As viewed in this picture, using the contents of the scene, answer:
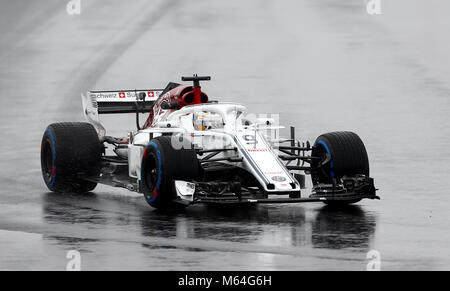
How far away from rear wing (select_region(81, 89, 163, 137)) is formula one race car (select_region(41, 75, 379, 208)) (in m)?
0.37

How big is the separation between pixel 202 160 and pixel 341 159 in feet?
6.41

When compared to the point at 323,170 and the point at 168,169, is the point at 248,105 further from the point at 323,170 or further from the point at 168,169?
the point at 168,169

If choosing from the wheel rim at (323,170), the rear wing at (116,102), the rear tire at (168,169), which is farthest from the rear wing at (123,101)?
the wheel rim at (323,170)

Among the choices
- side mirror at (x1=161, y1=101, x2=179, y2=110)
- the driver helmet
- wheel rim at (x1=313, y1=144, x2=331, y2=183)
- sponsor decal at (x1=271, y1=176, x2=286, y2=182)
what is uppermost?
side mirror at (x1=161, y1=101, x2=179, y2=110)

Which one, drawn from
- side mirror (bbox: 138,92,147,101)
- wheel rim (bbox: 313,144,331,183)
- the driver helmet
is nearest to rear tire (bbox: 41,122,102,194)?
side mirror (bbox: 138,92,147,101)

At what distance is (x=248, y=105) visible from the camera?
26453 millimetres

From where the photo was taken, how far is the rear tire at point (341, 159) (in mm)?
15922

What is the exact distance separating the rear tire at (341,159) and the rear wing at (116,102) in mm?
3973

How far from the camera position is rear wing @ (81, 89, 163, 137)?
19016 millimetres

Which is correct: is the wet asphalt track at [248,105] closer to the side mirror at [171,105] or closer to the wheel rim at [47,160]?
the wheel rim at [47,160]

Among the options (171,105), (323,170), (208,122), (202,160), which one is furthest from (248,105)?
(202,160)

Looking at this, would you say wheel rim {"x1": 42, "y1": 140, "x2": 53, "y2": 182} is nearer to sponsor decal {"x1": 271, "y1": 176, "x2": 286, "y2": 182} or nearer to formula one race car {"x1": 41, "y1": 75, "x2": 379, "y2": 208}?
formula one race car {"x1": 41, "y1": 75, "x2": 379, "y2": 208}

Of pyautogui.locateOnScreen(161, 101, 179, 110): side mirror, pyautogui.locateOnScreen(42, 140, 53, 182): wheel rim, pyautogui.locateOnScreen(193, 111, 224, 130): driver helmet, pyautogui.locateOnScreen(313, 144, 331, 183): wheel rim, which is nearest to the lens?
pyautogui.locateOnScreen(313, 144, 331, 183): wheel rim

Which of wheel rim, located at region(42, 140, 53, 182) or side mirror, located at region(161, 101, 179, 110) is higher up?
side mirror, located at region(161, 101, 179, 110)
